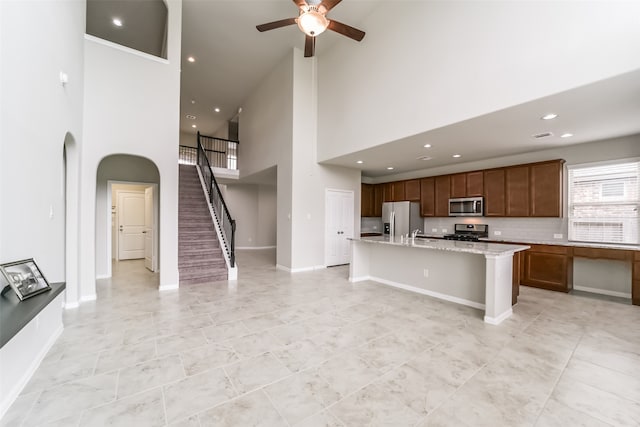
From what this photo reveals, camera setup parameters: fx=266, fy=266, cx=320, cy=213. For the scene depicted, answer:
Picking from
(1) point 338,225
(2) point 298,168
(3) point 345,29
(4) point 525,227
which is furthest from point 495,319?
(2) point 298,168

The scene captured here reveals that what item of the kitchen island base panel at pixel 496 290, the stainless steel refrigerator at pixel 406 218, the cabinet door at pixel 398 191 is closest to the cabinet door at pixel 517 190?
the stainless steel refrigerator at pixel 406 218

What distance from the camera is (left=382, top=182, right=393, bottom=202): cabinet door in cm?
832

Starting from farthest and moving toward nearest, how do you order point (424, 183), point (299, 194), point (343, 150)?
point (424, 183) < point (299, 194) < point (343, 150)

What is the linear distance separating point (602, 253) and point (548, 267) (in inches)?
30.5

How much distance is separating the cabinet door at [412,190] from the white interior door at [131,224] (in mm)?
7758

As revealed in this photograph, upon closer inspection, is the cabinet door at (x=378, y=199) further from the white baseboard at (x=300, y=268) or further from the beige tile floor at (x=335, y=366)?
the beige tile floor at (x=335, y=366)

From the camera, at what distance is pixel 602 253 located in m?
4.40

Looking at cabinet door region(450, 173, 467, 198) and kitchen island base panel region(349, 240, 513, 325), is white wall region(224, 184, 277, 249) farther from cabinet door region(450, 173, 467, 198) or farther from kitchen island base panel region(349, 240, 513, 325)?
cabinet door region(450, 173, 467, 198)

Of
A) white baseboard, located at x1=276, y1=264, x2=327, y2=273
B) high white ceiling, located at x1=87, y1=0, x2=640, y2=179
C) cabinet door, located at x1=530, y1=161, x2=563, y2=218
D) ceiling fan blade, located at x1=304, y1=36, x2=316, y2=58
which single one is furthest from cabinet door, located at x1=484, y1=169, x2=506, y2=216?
ceiling fan blade, located at x1=304, y1=36, x2=316, y2=58

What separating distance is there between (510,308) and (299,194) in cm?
452

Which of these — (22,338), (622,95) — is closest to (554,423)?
(622,95)

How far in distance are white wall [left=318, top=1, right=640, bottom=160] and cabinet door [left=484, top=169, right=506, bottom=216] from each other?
2.95 metres

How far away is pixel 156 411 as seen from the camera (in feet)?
5.97

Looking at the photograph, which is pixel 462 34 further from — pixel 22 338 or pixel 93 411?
pixel 22 338
